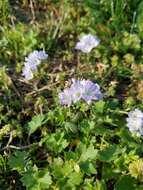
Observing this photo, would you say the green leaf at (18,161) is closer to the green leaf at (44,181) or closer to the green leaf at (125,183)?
the green leaf at (44,181)

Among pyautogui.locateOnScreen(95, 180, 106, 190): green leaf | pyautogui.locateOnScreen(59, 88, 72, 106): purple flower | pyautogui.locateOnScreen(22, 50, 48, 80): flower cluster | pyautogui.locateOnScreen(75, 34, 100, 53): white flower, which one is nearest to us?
pyautogui.locateOnScreen(95, 180, 106, 190): green leaf

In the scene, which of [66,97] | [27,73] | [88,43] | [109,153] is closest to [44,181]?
[109,153]

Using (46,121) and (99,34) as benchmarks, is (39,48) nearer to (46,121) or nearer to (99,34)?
(99,34)

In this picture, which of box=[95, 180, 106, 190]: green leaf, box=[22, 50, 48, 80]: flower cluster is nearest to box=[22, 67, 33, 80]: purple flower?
box=[22, 50, 48, 80]: flower cluster

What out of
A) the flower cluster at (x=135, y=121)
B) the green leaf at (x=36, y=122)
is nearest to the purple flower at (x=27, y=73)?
the green leaf at (x=36, y=122)

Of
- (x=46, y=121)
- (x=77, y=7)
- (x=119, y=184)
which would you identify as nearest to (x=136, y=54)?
(x=77, y=7)

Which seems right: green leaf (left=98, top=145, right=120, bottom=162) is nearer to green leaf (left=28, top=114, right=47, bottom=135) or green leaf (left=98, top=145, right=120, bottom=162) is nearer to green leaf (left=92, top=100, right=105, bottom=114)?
green leaf (left=92, top=100, right=105, bottom=114)

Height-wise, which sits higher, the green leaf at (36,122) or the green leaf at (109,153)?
the green leaf at (36,122)
